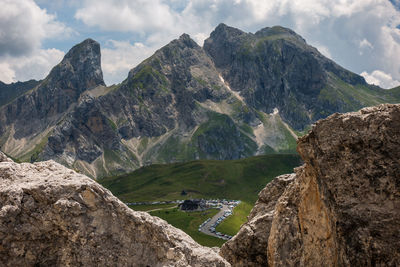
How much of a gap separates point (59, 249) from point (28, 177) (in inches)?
133

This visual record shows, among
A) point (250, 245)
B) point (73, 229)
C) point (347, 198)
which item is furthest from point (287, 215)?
point (73, 229)

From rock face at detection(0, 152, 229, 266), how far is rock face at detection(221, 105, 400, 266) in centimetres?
464

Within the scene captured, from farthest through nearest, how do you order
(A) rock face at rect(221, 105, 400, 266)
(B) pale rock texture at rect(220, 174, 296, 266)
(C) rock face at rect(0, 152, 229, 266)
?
(B) pale rock texture at rect(220, 174, 296, 266) < (A) rock face at rect(221, 105, 400, 266) < (C) rock face at rect(0, 152, 229, 266)

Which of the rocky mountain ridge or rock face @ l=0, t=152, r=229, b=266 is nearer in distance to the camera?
rock face @ l=0, t=152, r=229, b=266

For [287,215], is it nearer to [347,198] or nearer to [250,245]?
[347,198]

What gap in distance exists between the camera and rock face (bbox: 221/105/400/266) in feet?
47.3

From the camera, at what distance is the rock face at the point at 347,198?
1441 cm

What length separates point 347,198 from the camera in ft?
49.8

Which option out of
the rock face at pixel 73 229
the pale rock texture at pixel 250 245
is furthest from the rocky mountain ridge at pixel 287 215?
the pale rock texture at pixel 250 245

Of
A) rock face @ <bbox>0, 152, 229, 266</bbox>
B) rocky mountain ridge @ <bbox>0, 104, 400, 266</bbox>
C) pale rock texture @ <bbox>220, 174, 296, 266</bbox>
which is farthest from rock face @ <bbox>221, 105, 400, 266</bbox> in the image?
rock face @ <bbox>0, 152, 229, 266</bbox>

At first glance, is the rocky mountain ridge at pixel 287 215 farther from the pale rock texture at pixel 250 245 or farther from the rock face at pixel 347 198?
the pale rock texture at pixel 250 245

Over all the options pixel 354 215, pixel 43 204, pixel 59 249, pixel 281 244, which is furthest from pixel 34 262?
pixel 354 215

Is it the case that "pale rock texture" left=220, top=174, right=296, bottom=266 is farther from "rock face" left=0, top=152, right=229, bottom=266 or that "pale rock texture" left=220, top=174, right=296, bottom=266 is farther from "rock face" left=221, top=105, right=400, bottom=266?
"rock face" left=0, top=152, right=229, bottom=266

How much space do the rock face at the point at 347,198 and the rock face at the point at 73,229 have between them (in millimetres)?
4637
